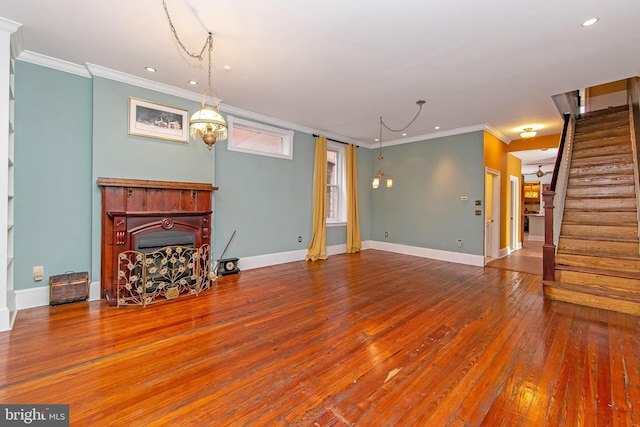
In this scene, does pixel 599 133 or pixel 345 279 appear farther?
pixel 599 133

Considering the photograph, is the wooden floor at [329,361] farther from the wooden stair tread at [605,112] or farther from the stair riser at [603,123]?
Answer: the wooden stair tread at [605,112]

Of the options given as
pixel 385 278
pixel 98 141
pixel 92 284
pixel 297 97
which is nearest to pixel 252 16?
pixel 297 97

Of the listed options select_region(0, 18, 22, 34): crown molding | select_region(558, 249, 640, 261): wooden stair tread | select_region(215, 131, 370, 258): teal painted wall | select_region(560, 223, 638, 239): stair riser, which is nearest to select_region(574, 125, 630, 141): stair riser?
select_region(560, 223, 638, 239): stair riser

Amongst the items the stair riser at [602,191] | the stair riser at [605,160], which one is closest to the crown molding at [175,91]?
the stair riser at [605,160]

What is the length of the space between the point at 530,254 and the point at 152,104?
8.92 m

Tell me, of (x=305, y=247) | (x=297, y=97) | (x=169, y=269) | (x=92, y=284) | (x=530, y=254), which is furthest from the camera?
(x=530, y=254)

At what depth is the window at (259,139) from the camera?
5.05 m

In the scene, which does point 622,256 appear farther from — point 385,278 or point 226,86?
point 226,86

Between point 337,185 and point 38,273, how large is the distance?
18.4ft

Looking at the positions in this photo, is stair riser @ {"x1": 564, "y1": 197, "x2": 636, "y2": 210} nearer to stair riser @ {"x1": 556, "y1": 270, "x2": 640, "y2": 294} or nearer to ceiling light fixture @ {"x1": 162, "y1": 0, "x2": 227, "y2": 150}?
stair riser @ {"x1": 556, "y1": 270, "x2": 640, "y2": 294}

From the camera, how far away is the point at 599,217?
446 cm

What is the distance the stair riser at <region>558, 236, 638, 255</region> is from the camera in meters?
3.82

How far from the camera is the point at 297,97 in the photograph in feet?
14.5

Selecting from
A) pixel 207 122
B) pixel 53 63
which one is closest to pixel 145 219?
pixel 207 122
